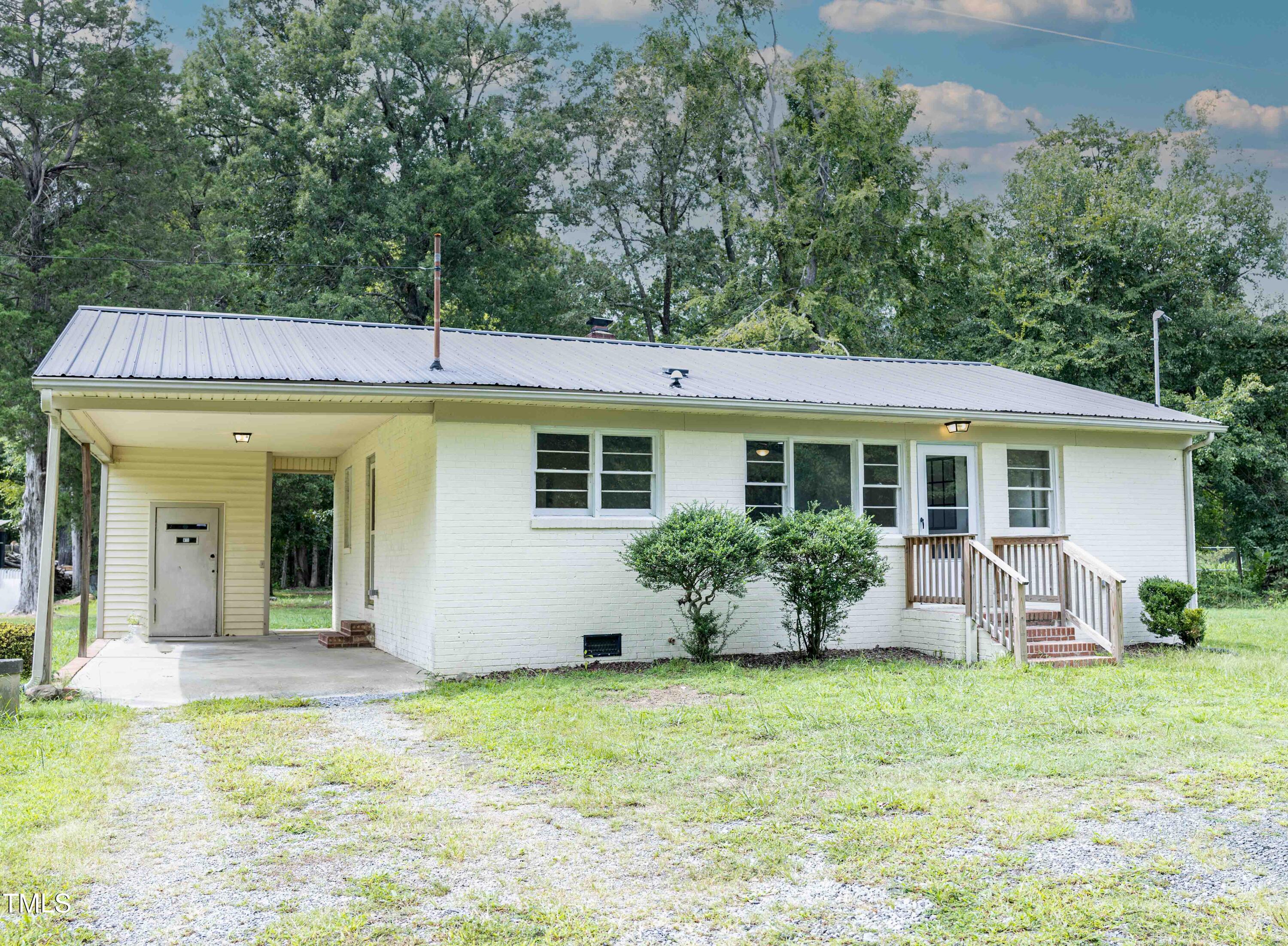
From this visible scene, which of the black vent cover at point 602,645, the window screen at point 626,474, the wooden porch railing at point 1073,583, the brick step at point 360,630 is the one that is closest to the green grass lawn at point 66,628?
the brick step at point 360,630

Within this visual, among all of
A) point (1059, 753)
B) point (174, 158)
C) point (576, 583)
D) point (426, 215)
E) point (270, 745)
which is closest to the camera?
point (1059, 753)

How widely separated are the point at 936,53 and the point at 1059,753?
3301 centimetres

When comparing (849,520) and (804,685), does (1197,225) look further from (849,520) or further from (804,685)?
(804,685)

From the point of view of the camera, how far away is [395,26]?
27.7 meters

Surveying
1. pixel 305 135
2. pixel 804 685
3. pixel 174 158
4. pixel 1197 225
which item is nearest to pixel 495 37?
pixel 305 135

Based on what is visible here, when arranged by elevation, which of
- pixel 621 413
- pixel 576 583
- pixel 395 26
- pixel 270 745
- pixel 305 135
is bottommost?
pixel 270 745

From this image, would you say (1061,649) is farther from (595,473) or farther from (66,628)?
(66,628)

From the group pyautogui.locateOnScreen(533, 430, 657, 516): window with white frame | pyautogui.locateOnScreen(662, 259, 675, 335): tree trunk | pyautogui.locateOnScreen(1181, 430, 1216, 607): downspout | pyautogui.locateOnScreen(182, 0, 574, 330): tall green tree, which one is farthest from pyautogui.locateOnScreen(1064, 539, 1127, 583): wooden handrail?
pyautogui.locateOnScreen(662, 259, 675, 335): tree trunk

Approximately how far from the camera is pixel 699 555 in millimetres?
10406

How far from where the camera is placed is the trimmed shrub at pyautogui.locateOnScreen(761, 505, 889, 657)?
10.9 metres

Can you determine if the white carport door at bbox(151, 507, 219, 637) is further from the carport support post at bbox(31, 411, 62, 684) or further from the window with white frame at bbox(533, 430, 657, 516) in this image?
the window with white frame at bbox(533, 430, 657, 516)

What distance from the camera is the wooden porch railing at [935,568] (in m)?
11.9

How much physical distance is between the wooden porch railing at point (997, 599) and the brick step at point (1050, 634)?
0.32 ft

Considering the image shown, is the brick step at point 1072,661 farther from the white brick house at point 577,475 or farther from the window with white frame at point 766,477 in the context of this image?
the window with white frame at point 766,477
